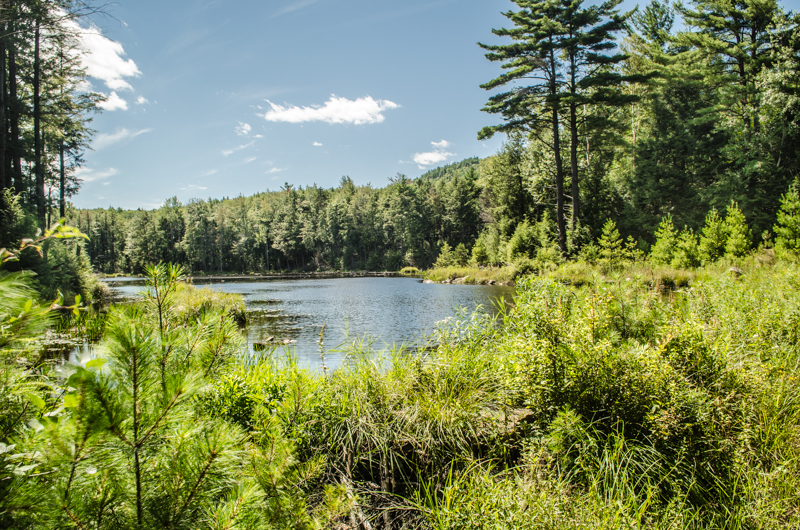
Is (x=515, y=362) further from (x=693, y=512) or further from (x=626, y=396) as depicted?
(x=693, y=512)

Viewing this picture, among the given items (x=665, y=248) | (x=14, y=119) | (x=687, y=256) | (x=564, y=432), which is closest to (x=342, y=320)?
(x=564, y=432)

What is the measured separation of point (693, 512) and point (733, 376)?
1144 mm

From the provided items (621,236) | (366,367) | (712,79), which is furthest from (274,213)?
(366,367)

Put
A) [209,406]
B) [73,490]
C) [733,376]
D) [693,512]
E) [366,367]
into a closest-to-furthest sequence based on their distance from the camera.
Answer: [73,490] < [693,512] < [209,406] < [733,376] < [366,367]

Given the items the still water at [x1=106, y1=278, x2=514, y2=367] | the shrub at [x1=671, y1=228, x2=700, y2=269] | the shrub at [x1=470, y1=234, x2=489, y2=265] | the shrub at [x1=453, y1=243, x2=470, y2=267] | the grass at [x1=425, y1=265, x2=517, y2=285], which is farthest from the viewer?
the shrub at [x1=453, y1=243, x2=470, y2=267]

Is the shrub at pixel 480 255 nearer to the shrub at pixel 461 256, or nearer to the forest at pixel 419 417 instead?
the shrub at pixel 461 256

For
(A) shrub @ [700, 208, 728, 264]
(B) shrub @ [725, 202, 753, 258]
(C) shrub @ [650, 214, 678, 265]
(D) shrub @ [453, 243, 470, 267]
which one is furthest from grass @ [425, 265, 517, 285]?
A: (B) shrub @ [725, 202, 753, 258]

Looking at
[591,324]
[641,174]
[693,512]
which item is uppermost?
[641,174]

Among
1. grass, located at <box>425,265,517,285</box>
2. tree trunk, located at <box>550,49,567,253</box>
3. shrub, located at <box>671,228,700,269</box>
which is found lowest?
grass, located at <box>425,265,517,285</box>

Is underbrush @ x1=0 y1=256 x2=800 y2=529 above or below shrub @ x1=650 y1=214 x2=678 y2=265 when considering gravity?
below

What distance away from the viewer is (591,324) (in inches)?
119

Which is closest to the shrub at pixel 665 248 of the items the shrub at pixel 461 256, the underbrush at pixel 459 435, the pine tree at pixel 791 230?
the pine tree at pixel 791 230

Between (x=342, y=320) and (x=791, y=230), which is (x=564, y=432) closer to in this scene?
(x=342, y=320)

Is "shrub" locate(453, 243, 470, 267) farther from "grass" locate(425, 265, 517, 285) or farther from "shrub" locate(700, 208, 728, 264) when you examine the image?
"shrub" locate(700, 208, 728, 264)
